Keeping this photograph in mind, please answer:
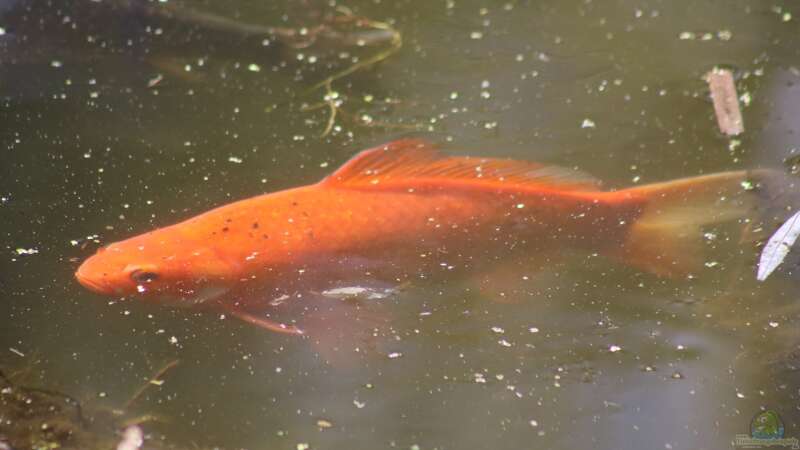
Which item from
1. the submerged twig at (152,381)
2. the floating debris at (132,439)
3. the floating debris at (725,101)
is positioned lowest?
the floating debris at (132,439)

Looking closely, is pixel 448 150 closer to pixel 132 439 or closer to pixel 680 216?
pixel 680 216

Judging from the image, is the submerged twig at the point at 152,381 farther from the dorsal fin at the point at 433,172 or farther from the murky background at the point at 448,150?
the dorsal fin at the point at 433,172

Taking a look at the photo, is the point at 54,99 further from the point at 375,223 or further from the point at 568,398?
the point at 568,398

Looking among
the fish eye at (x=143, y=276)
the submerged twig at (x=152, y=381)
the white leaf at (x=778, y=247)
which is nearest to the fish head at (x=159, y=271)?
the fish eye at (x=143, y=276)

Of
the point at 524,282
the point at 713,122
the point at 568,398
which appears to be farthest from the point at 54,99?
the point at 713,122

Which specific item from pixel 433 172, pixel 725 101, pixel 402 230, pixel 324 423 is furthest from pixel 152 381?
pixel 725 101

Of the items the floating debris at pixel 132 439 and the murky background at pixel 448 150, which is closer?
the floating debris at pixel 132 439
